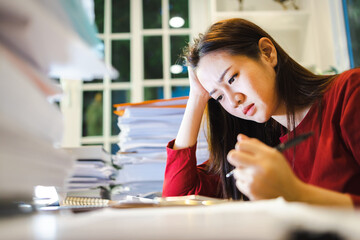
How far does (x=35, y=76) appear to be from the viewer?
0.40m

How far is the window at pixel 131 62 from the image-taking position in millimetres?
2422

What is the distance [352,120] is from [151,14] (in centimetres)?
209

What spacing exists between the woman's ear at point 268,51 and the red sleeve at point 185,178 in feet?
1.25

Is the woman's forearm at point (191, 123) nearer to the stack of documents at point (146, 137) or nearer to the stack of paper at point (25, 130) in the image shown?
the stack of documents at point (146, 137)

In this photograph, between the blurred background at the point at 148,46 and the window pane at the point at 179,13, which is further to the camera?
the window pane at the point at 179,13

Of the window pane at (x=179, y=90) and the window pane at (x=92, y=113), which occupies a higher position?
the window pane at (x=179, y=90)

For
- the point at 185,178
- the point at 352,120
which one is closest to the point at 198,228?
the point at 352,120

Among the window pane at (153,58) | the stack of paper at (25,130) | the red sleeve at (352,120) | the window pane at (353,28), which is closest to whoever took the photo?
the stack of paper at (25,130)

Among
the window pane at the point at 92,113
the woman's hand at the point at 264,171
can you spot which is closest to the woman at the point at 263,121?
the woman's hand at the point at 264,171

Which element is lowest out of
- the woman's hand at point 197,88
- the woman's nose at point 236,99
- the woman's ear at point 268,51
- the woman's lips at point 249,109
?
the woman's lips at point 249,109

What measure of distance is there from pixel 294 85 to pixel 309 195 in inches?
21.9

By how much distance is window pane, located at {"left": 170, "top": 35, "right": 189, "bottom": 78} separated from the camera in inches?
97.4

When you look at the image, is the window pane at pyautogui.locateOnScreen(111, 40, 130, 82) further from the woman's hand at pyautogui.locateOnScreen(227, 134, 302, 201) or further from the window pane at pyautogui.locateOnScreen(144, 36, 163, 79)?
the woman's hand at pyautogui.locateOnScreen(227, 134, 302, 201)

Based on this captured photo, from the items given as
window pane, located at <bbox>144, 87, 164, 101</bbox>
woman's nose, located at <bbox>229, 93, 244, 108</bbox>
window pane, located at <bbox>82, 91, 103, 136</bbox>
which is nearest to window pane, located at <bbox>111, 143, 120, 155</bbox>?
window pane, located at <bbox>82, 91, 103, 136</bbox>
